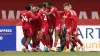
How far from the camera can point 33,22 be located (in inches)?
602

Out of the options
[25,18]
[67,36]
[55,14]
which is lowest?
[67,36]

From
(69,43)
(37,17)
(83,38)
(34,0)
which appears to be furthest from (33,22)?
(34,0)

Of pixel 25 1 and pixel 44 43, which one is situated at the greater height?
pixel 25 1

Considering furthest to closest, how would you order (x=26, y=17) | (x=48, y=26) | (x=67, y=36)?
(x=67, y=36), (x=48, y=26), (x=26, y=17)

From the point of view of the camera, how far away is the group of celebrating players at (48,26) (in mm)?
14945

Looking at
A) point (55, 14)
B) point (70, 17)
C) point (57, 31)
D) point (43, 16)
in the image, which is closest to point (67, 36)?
point (57, 31)

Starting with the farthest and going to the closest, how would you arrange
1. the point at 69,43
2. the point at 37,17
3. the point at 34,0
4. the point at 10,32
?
the point at 34,0
the point at 10,32
the point at 69,43
the point at 37,17

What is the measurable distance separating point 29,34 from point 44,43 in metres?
0.71

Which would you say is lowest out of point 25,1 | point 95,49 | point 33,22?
→ point 95,49

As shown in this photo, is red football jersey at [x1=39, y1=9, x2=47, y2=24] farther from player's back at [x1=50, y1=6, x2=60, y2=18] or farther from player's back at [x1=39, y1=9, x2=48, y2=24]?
player's back at [x1=50, y1=6, x2=60, y2=18]

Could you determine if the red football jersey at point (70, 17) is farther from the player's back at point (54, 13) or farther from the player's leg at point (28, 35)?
the player's leg at point (28, 35)

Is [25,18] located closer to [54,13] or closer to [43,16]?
[43,16]

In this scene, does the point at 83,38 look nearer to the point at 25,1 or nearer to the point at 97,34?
the point at 97,34

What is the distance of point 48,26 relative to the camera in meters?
15.2
